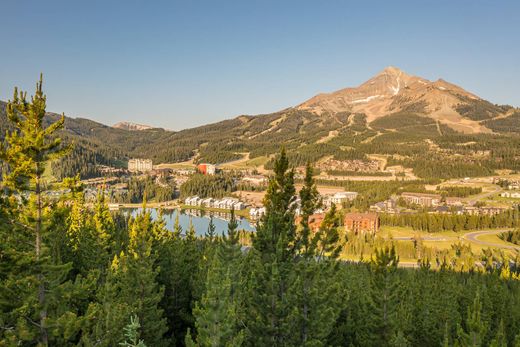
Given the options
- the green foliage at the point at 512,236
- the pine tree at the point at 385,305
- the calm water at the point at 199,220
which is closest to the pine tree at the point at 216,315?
the pine tree at the point at 385,305

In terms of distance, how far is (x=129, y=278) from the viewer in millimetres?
28312

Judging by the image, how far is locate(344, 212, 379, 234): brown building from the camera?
13138 centimetres

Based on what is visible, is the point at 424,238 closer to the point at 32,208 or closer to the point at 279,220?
the point at 279,220

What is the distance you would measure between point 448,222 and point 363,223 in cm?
3061

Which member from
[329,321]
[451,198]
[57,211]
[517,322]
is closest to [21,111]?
[57,211]

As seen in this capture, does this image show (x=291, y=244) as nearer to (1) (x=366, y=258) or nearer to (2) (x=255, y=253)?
(2) (x=255, y=253)

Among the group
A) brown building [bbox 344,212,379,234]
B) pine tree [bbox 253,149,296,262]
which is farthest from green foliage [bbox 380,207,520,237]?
pine tree [bbox 253,149,296,262]

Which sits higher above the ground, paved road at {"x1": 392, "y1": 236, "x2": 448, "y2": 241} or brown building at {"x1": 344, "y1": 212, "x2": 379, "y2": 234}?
brown building at {"x1": 344, "y1": 212, "x2": 379, "y2": 234}

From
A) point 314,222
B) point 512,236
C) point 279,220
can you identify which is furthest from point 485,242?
point 279,220

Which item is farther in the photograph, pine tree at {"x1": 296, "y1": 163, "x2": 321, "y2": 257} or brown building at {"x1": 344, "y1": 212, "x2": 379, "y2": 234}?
brown building at {"x1": 344, "y1": 212, "x2": 379, "y2": 234}

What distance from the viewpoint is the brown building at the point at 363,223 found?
131 m

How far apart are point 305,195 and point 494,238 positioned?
12335 centimetres

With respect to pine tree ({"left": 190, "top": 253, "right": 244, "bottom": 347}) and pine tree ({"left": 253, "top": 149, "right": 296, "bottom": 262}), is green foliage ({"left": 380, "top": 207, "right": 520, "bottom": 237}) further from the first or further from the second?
pine tree ({"left": 190, "top": 253, "right": 244, "bottom": 347})

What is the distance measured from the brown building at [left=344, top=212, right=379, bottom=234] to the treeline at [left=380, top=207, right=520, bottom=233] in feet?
31.7
